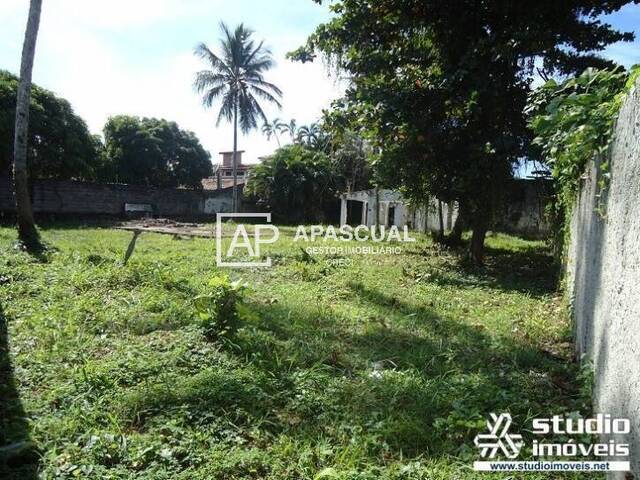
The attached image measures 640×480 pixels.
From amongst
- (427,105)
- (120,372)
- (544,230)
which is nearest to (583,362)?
(120,372)

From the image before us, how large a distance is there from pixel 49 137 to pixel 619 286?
19.1 meters

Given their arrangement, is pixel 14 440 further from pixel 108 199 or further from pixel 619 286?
pixel 108 199

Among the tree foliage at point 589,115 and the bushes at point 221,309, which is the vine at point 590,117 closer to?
the tree foliage at point 589,115

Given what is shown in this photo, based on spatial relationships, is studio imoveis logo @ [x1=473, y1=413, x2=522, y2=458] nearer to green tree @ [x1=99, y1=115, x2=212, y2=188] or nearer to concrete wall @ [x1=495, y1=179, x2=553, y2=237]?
concrete wall @ [x1=495, y1=179, x2=553, y2=237]

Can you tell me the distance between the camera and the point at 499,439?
2.54m

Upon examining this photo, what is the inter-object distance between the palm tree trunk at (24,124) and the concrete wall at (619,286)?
30.9 feet

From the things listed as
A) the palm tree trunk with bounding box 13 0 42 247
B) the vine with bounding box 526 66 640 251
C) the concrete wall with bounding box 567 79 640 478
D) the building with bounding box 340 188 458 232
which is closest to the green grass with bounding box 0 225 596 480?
the concrete wall with bounding box 567 79 640 478

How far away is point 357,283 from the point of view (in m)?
6.80

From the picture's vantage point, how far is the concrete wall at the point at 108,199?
17391 millimetres

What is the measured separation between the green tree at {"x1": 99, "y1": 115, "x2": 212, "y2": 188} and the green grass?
62.5 ft

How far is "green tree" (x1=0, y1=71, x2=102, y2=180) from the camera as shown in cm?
1527

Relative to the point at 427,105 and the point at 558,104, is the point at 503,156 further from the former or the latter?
the point at 558,104

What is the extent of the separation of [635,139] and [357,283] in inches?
196

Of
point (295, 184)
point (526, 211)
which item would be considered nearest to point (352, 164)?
point (295, 184)
